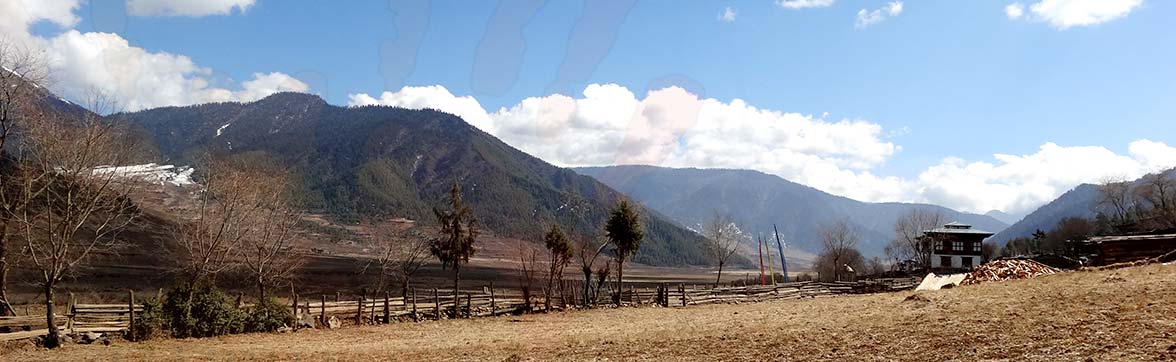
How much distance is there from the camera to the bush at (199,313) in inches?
1014

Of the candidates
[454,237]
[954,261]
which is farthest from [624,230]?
[954,261]

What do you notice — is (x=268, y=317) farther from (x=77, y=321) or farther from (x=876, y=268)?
(x=876, y=268)

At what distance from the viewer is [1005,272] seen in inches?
1268

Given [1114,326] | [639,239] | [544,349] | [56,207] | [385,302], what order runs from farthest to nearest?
[639,239] → [385,302] → [56,207] → [544,349] → [1114,326]

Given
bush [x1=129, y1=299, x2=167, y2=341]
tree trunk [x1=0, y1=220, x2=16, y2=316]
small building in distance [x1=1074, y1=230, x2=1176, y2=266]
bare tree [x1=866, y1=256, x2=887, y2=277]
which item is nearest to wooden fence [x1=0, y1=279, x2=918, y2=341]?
bush [x1=129, y1=299, x2=167, y2=341]

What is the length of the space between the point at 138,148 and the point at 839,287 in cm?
4516

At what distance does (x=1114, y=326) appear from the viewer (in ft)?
44.1

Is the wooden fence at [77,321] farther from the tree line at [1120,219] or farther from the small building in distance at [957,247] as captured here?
the small building in distance at [957,247]

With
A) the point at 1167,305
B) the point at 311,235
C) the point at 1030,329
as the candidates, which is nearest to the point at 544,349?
the point at 1030,329

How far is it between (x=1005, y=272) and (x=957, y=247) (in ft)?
215

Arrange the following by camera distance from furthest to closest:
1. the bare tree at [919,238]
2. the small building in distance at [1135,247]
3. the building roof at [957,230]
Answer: the building roof at [957,230]
the bare tree at [919,238]
the small building in distance at [1135,247]

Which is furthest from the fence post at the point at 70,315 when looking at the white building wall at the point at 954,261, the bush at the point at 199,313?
the white building wall at the point at 954,261

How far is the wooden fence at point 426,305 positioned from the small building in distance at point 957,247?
41.3 m

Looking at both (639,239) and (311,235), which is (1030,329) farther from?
(311,235)
